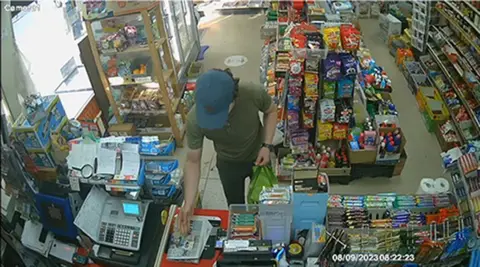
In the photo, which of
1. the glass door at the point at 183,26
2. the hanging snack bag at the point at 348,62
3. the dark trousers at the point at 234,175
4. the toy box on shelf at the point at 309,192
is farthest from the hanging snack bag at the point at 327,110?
the glass door at the point at 183,26

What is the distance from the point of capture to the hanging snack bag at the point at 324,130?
445 centimetres

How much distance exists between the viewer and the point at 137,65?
17.5ft

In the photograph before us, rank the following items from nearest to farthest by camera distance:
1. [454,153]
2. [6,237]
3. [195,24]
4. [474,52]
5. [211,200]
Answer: [6,237], [454,153], [211,200], [474,52], [195,24]

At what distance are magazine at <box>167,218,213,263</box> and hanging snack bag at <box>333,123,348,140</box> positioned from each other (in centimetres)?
220

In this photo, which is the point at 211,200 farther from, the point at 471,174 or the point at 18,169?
the point at 471,174

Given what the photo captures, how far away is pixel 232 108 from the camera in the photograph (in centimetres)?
292

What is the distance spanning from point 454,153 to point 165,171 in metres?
2.54

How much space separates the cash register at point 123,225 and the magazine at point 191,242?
30 cm

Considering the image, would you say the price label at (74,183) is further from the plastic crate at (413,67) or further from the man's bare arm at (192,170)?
the plastic crate at (413,67)

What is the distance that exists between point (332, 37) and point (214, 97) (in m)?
2.01

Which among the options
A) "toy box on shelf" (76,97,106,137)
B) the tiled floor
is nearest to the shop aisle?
the tiled floor

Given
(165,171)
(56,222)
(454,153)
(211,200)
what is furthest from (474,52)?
(56,222)

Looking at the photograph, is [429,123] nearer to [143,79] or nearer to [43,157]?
[143,79]

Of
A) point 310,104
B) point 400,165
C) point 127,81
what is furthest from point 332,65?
point 127,81
